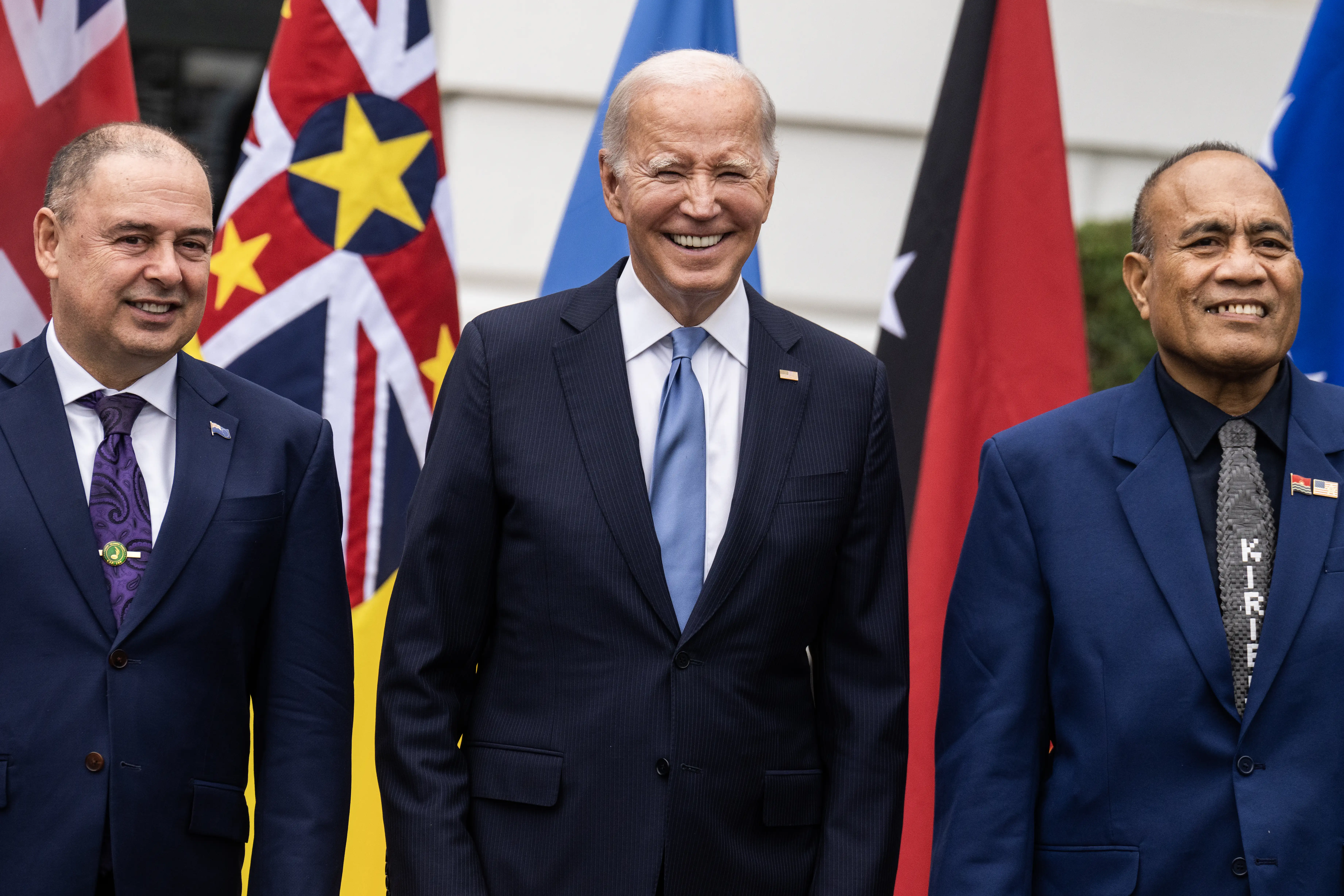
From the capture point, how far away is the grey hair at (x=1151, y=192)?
2.65 m

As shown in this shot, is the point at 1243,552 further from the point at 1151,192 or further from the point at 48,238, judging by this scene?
the point at 48,238

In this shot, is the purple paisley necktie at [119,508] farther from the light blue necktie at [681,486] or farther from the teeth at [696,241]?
the teeth at [696,241]

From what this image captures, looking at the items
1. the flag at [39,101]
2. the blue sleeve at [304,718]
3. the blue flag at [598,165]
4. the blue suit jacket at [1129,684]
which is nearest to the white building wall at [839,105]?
the blue flag at [598,165]

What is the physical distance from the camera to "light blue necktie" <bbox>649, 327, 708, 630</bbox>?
2426 mm

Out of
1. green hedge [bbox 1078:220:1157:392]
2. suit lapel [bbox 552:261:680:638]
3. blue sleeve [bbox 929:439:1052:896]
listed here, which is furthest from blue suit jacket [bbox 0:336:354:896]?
green hedge [bbox 1078:220:1157:392]

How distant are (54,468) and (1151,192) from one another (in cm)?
187

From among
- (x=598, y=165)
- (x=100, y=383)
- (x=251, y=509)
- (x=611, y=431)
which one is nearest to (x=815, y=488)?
(x=611, y=431)

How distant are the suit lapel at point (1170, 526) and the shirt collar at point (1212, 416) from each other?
20 mm

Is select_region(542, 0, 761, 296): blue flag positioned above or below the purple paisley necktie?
above

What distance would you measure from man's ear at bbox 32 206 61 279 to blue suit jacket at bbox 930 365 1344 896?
5.27 ft

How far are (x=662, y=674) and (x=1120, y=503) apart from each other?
0.81 meters

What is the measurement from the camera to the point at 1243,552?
Answer: 8.07ft

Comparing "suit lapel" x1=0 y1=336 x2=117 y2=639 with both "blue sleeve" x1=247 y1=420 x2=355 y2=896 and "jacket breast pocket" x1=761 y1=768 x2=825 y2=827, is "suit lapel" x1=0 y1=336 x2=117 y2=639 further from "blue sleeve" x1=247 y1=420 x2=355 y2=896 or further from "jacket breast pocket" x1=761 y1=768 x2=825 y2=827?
"jacket breast pocket" x1=761 y1=768 x2=825 y2=827

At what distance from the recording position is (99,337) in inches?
98.7
